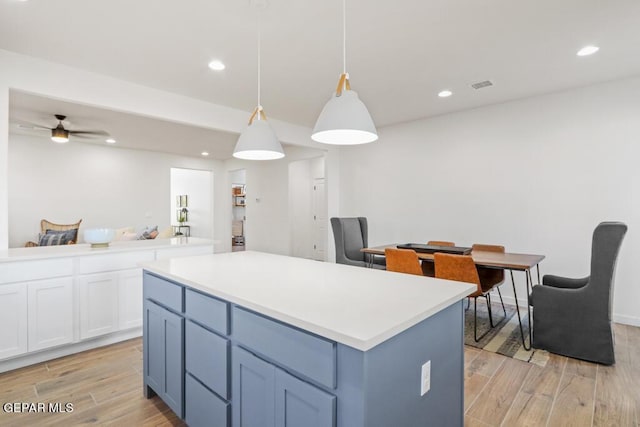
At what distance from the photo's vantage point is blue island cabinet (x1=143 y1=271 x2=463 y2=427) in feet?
3.23

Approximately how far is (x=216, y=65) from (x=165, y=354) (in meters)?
2.56

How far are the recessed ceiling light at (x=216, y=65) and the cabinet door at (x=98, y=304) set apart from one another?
2.16 metres

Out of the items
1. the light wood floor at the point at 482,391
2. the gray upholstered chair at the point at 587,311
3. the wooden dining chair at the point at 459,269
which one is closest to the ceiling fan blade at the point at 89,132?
the light wood floor at the point at 482,391

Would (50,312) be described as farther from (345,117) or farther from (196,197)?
(196,197)

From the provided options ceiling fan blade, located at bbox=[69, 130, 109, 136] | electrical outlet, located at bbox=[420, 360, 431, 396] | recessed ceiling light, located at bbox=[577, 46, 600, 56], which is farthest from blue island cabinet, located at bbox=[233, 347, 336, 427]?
ceiling fan blade, located at bbox=[69, 130, 109, 136]

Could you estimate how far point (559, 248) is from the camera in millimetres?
3807

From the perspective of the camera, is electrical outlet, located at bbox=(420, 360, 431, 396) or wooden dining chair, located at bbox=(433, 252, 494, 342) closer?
electrical outlet, located at bbox=(420, 360, 431, 396)

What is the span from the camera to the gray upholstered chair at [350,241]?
4.33 m

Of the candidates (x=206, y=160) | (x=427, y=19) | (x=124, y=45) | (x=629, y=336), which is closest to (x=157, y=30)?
(x=124, y=45)

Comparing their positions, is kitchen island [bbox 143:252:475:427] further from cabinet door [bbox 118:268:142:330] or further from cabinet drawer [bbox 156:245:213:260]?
cabinet drawer [bbox 156:245:213:260]

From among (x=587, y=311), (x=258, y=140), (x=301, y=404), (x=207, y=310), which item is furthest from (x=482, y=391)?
(x=258, y=140)

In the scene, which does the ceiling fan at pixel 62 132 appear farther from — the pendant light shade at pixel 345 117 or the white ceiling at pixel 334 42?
the pendant light shade at pixel 345 117

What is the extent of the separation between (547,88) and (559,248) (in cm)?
189

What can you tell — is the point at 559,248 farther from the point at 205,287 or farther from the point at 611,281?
the point at 205,287
